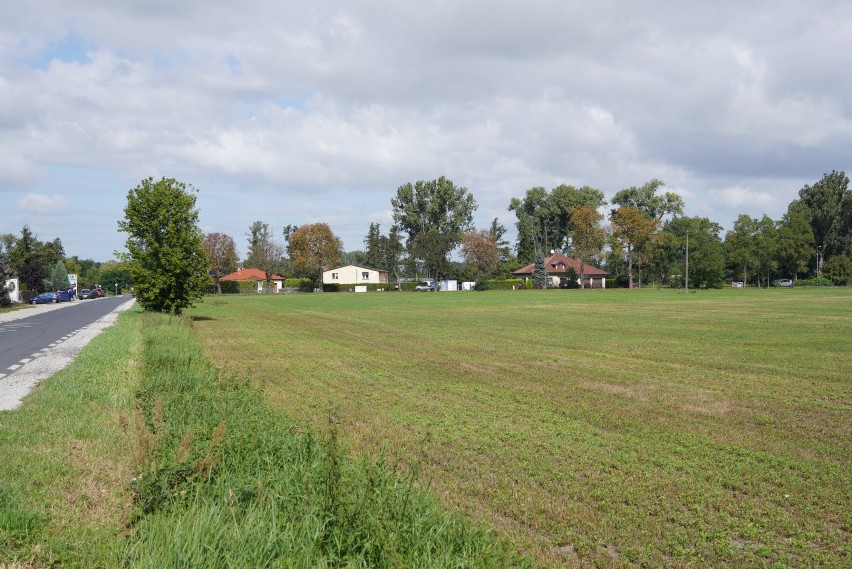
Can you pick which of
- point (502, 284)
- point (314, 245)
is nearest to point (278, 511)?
point (502, 284)

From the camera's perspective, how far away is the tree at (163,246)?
34.0m

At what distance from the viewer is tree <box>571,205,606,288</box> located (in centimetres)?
11669

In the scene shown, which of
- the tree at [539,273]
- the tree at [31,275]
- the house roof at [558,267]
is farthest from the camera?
the house roof at [558,267]

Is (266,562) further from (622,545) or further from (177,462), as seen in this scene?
(622,545)

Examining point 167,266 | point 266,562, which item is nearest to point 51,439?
point 266,562

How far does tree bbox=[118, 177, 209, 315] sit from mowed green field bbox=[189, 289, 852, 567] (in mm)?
13926

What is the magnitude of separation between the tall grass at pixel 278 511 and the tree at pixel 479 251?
13054 cm

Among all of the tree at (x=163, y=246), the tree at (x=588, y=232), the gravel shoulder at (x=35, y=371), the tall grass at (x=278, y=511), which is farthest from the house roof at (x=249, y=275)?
the tall grass at (x=278, y=511)

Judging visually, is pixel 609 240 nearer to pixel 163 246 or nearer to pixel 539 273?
pixel 539 273

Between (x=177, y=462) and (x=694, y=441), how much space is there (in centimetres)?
699

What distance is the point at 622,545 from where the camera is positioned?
5.68m

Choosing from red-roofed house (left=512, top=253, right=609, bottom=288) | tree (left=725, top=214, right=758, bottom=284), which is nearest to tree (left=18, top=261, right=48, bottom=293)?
red-roofed house (left=512, top=253, right=609, bottom=288)

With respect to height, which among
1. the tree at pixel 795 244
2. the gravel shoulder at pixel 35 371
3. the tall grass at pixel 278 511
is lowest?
the gravel shoulder at pixel 35 371

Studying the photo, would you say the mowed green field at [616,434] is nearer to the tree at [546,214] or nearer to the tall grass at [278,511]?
the tall grass at [278,511]
